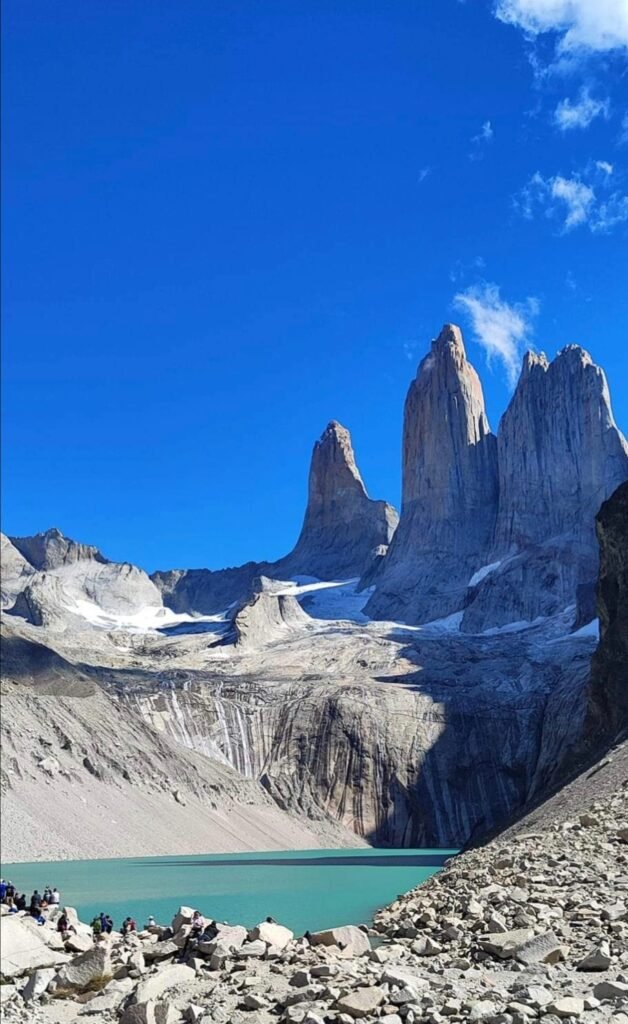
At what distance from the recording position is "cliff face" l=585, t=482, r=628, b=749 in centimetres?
6209

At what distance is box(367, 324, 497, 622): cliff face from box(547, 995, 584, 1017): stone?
16405 cm

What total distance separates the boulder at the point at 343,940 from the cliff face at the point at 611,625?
4553 cm

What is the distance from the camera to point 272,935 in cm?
1742

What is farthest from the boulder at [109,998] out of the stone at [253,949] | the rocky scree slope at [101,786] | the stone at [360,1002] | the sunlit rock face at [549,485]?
the sunlit rock face at [549,485]

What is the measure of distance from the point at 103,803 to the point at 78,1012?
6078cm

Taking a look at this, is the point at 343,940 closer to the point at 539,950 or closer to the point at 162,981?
the point at 162,981

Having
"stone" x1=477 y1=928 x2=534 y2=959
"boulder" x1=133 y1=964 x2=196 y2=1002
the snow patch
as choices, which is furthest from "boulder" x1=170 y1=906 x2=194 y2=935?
the snow patch

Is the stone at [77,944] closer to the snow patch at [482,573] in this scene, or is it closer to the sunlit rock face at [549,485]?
the sunlit rock face at [549,485]

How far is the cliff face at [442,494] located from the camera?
597 feet

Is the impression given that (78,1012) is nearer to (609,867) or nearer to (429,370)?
(609,867)

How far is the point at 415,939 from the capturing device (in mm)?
18141

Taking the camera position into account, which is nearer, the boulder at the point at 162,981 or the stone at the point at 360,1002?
the stone at the point at 360,1002

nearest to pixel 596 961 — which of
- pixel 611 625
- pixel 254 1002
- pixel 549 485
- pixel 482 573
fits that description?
pixel 254 1002

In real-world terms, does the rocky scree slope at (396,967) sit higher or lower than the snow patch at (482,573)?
lower
